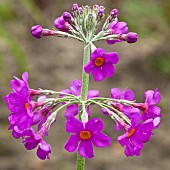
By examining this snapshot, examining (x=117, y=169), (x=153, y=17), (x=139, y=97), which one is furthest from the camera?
(x=153, y=17)

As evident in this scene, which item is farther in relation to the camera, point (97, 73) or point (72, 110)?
point (72, 110)

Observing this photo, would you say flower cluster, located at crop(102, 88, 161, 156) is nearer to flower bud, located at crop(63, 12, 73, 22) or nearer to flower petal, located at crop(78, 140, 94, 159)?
flower petal, located at crop(78, 140, 94, 159)

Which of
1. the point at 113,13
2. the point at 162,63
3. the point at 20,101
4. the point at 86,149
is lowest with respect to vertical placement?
the point at 162,63

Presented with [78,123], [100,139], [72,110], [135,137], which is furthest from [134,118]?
[72,110]

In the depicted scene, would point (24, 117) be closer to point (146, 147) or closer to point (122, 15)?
point (146, 147)

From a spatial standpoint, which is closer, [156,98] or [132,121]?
[132,121]

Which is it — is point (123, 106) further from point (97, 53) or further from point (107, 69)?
point (97, 53)

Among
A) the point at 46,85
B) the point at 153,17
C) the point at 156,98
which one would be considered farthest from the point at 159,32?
the point at 156,98
